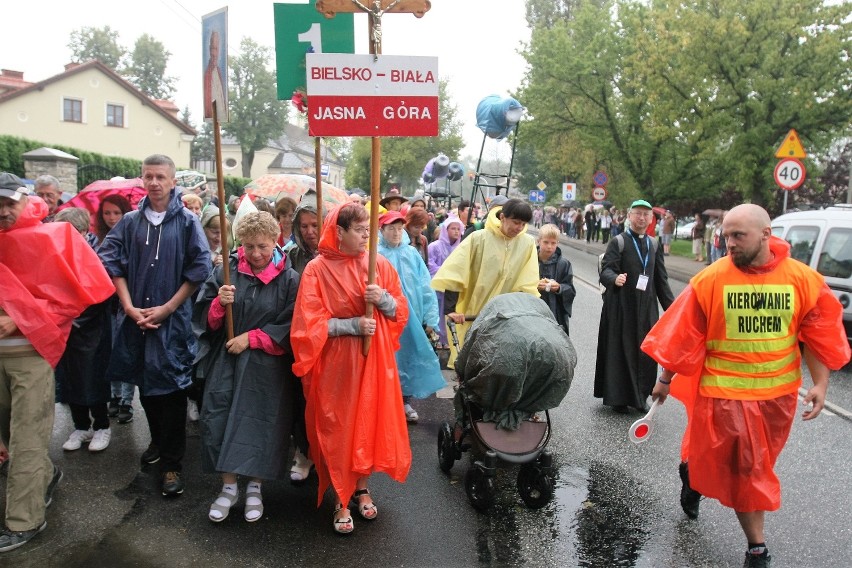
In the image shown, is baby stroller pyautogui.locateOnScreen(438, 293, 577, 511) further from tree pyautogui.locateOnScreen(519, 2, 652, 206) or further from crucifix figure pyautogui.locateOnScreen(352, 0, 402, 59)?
tree pyautogui.locateOnScreen(519, 2, 652, 206)

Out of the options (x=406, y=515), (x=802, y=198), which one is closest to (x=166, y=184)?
(x=406, y=515)

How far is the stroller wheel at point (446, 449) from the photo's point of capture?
17.1ft

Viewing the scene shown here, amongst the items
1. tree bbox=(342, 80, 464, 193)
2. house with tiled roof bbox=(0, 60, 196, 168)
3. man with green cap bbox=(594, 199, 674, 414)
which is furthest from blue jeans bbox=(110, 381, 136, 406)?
tree bbox=(342, 80, 464, 193)

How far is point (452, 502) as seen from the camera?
15.7 feet

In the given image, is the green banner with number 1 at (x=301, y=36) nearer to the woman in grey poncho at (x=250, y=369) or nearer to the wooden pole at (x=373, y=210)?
the wooden pole at (x=373, y=210)

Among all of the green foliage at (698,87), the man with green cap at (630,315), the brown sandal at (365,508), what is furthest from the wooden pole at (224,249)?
the green foliage at (698,87)


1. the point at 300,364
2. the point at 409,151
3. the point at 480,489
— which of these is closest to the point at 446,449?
the point at 480,489

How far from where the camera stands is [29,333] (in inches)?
161

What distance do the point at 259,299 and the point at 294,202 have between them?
2.28 meters

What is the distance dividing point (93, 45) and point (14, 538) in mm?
85496

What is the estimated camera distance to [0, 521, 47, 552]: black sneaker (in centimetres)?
396

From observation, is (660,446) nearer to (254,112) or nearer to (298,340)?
(298,340)

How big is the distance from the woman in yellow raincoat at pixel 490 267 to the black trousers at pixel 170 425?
2.13 metres

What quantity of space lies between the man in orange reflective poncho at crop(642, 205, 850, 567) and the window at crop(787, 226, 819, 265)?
269 inches
